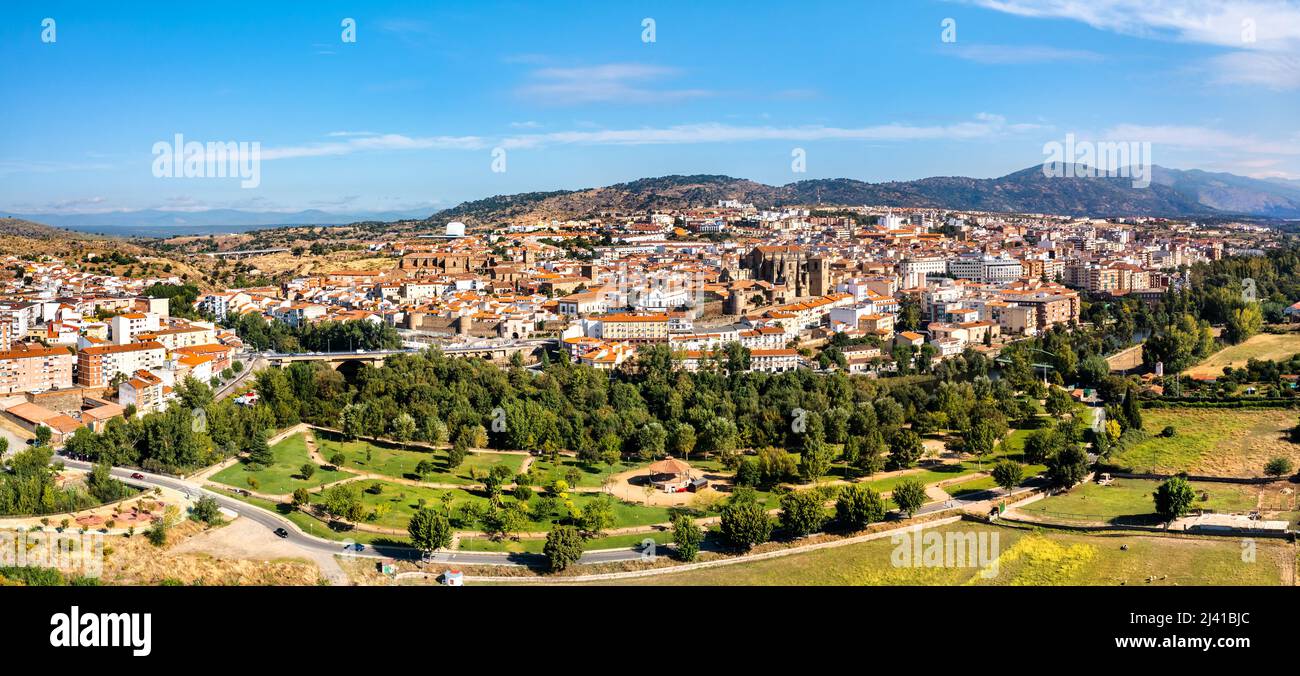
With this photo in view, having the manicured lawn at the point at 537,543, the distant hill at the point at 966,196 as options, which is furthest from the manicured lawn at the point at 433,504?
the distant hill at the point at 966,196

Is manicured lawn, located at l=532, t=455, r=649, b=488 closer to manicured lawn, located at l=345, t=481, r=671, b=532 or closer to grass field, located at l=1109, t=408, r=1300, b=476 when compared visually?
manicured lawn, located at l=345, t=481, r=671, b=532

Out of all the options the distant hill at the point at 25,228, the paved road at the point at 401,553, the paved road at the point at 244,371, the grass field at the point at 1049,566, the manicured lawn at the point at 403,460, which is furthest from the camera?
the distant hill at the point at 25,228

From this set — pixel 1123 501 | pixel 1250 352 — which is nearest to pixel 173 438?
pixel 1123 501

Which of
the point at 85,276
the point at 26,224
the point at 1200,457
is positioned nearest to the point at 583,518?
the point at 1200,457

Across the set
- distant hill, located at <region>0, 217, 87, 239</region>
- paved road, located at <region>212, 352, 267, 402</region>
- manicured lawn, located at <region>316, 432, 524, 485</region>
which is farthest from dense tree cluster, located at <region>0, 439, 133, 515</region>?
distant hill, located at <region>0, 217, 87, 239</region>

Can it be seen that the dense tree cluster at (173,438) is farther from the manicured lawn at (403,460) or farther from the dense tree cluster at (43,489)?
the manicured lawn at (403,460)
